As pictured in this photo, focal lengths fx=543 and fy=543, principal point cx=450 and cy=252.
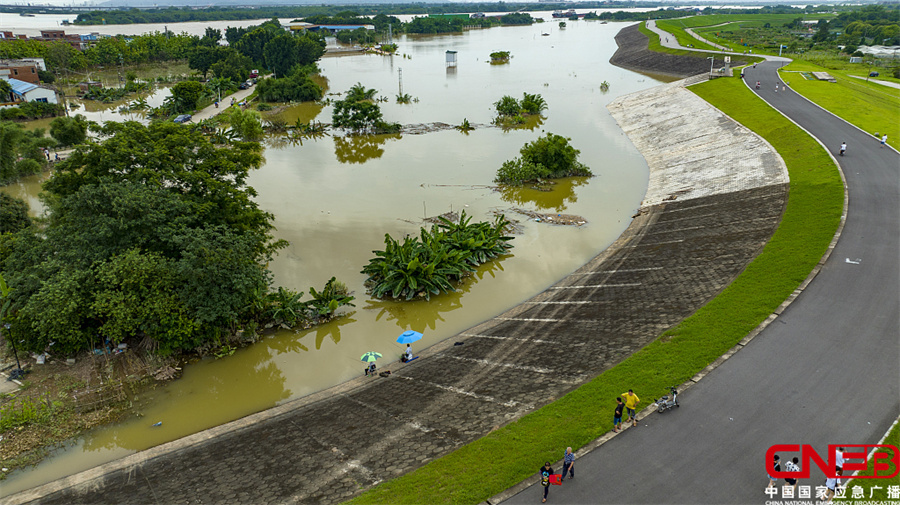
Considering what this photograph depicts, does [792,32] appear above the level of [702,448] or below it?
above

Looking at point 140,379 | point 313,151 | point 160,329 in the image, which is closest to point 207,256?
point 160,329

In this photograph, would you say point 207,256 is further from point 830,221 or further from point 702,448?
point 830,221

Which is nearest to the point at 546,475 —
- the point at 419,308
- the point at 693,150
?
the point at 419,308

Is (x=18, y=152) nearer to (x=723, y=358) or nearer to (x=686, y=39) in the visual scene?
(x=723, y=358)

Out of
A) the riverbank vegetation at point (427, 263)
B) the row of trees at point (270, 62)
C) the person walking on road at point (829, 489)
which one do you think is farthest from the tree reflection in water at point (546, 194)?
the row of trees at point (270, 62)

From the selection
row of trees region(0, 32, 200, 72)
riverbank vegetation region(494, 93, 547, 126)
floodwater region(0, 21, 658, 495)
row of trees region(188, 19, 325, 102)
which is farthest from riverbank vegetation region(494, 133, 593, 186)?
row of trees region(0, 32, 200, 72)

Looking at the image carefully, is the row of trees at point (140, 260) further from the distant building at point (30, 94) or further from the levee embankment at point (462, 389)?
the distant building at point (30, 94)

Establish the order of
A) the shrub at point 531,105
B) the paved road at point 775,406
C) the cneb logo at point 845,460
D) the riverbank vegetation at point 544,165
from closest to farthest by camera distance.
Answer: the cneb logo at point 845,460 < the paved road at point 775,406 < the riverbank vegetation at point 544,165 < the shrub at point 531,105
